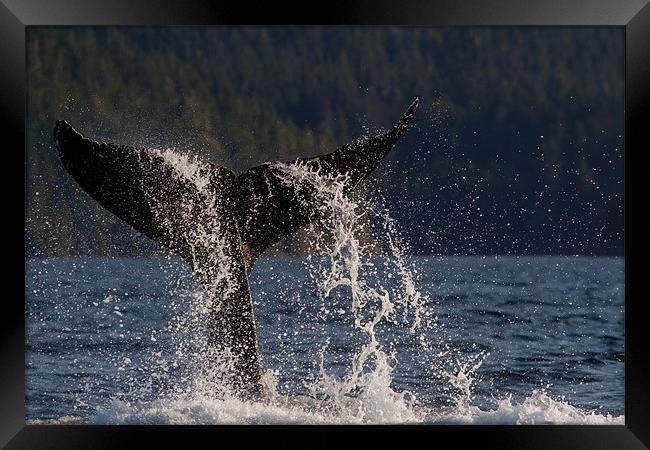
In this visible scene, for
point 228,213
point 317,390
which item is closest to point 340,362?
point 317,390

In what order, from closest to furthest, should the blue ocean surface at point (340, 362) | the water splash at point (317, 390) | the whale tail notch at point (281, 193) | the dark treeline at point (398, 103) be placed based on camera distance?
1. the whale tail notch at point (281, 193)
2. the water splash at point (317, 390)
3. the blue ocean surface at point (340, 362)
4. the dark treeline at point (398, 103)

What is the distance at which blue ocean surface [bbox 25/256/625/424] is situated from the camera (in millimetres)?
10703

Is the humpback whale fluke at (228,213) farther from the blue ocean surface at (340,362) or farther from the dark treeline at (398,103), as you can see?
the dark treeline at (398,103)

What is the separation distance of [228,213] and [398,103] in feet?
167

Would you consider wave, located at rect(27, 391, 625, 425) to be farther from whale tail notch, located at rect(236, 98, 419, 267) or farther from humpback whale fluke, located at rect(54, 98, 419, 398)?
whale tail notch, located at rect(236, 98, 419, 267)

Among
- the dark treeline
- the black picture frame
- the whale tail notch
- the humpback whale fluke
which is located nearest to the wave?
the humpback whale fluke

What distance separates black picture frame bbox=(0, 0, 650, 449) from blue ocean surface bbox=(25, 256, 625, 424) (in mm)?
1475

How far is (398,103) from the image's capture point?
57.9m

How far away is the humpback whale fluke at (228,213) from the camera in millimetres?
7215
